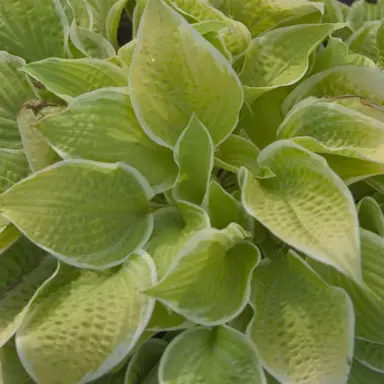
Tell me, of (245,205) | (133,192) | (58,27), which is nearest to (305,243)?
(245,205)

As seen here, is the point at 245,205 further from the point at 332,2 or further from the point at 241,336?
the point at 332,2

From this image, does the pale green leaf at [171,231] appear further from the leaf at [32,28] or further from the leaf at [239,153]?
the leaf at [32,28]

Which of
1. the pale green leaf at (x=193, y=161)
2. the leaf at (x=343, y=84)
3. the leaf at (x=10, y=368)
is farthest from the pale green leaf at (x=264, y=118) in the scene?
the leaf at (x=10, y=368)

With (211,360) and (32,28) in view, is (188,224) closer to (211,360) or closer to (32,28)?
(211,360)

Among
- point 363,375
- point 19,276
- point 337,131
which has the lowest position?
point 363,375

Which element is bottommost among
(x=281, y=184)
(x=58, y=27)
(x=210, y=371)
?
(x=210, y=371)

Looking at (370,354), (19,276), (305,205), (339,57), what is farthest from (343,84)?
(19,276)

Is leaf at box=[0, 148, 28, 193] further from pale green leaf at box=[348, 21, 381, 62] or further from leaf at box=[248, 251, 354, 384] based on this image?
pale green leaf at box=[348, 21, 381, 62]
